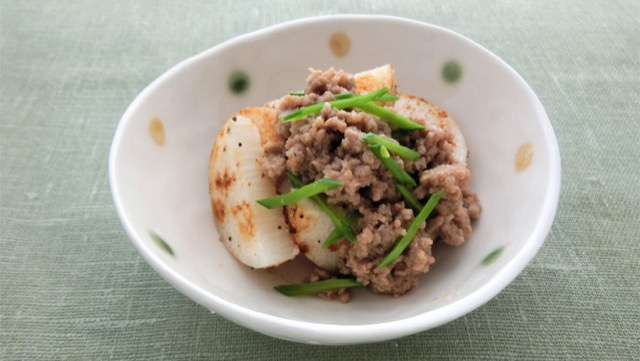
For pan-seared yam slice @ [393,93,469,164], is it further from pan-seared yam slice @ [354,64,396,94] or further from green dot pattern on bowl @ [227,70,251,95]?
green dot pattern on bowl @ [227,70,251,95]

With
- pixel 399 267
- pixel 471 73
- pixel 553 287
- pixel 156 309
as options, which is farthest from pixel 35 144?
pixel 553 287

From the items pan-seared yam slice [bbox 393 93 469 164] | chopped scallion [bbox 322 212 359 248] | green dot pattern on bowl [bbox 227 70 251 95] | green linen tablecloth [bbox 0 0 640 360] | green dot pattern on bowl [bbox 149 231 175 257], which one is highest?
pan-seared yam slice [bbox 393 93 469 164]

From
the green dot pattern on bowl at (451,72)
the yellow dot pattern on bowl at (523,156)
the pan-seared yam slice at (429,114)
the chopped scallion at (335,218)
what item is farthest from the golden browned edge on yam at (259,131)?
the yellow dot pattern on bowl at (523,156)

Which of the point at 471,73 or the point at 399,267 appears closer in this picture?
the point at 399,267

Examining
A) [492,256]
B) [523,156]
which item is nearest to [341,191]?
[492,256]

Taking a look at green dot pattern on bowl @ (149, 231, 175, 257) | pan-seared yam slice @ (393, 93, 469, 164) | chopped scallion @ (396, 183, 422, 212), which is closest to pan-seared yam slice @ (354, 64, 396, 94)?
pan-seared yam slice @ (393, 93, 469, 164)

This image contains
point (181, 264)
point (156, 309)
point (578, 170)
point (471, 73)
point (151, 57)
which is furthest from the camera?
point (151, 57)

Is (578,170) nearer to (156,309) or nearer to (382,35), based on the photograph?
(382,35)
